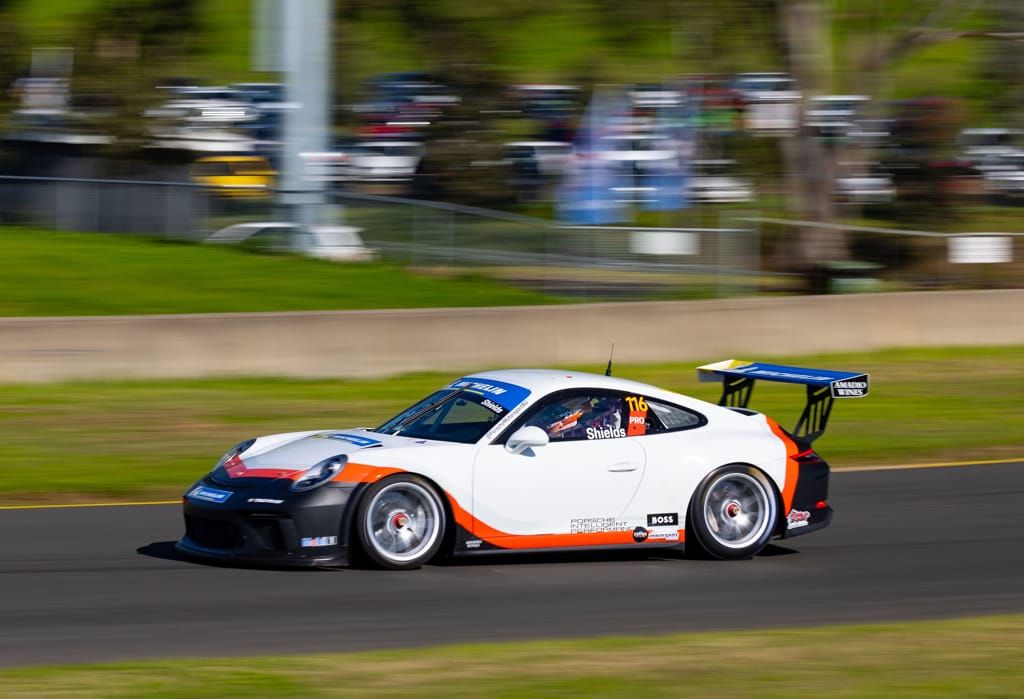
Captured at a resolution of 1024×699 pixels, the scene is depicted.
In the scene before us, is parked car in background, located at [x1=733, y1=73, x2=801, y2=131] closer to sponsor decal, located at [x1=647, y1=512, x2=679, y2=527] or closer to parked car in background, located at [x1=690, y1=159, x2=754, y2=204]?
parked car in background, located at [x1=690, y1=159, x2=754, y2=204]

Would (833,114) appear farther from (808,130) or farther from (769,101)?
(769,101)

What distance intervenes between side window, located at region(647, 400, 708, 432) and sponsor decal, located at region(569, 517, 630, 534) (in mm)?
655

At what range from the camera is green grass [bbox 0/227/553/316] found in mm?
18344

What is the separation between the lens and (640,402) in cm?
912

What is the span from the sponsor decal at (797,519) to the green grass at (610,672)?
87.3 inches

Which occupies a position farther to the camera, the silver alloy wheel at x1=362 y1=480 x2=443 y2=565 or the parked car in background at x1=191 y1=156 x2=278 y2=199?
the parked car in background at x1=191 y1=156 x2=278 y2=199

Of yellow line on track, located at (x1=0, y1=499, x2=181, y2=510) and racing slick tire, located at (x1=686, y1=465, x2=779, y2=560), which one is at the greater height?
racing slick tire, located at (x1=686, y1=465, x2=779, y2=560)

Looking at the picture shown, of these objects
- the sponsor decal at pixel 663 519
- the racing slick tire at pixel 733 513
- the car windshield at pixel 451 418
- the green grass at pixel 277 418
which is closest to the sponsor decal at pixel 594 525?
the sponsor decal at pixel 663 519

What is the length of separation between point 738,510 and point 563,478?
123cm

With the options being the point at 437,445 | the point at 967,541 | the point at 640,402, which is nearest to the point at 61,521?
the point at 437,445

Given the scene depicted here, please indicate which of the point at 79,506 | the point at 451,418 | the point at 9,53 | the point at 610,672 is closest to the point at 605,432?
the point at 451,418

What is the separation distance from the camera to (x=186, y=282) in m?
19.0

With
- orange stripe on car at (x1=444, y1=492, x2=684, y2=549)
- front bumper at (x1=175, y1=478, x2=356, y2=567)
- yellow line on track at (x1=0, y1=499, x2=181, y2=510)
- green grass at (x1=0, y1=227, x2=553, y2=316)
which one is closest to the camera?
front bumper at (x1=175, y1=478, x2=356, y2=567)

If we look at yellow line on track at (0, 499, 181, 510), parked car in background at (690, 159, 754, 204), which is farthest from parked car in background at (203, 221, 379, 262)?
yellow line on track at (0, 499, 181, 510)
